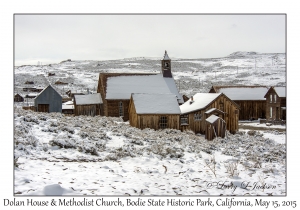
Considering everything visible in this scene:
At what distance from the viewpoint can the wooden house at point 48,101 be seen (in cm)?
3434

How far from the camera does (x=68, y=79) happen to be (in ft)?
312

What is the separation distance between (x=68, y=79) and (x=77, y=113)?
5888cm

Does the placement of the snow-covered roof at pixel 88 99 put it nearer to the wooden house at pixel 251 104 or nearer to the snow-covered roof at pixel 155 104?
the snow-covered roof at pixel 155 104

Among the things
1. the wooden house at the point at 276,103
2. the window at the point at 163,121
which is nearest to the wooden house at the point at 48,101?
the window at the point at 163,121

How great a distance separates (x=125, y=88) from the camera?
40.0 metres

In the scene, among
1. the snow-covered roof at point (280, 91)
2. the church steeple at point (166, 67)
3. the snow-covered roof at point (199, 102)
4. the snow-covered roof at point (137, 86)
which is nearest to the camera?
the snow-covered roof at point (199, 102)

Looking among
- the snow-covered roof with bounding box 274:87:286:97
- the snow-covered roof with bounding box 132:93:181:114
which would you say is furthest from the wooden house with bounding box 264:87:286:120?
the snow-covered roof with bounding box 132:93:181:114

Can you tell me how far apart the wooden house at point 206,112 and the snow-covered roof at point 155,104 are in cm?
143

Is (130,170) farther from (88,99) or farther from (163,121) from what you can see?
(88,99)

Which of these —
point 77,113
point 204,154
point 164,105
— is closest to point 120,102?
point 77,113

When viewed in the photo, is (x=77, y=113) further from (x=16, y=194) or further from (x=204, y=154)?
(x=16, y=194)

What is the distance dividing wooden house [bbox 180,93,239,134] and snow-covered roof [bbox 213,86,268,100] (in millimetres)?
17342

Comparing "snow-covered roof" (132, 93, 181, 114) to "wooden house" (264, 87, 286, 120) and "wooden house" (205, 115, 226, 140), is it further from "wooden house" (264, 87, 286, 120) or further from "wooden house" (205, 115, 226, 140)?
"wooden house" (264, 87, 286, 120)
